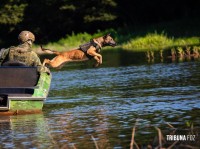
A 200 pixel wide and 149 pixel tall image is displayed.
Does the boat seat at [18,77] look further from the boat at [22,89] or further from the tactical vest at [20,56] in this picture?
the tactical vest at [20,56]

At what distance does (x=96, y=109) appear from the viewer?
55.8ft

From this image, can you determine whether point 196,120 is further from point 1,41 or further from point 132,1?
point 1,41

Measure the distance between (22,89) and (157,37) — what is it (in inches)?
1176

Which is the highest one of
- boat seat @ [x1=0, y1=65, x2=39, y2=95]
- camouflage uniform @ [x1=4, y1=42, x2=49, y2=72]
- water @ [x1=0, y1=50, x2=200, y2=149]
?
camouflage uniform @ [x1=4, y1=42, x2=49, y2=72]

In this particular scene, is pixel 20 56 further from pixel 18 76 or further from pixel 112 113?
pixel 112 113

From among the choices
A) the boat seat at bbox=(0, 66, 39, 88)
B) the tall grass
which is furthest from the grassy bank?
the boat seat at bbox=(0, 66, 39, 88)

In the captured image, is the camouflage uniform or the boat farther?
the camouflage uniform

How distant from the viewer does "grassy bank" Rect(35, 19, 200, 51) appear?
149 feet

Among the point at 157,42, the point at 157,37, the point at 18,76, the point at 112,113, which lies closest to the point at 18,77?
the point at 18,76

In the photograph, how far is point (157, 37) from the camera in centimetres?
4631

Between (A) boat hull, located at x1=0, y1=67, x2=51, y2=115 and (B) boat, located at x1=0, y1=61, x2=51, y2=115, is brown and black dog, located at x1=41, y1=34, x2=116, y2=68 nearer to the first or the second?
(B) boat, located at x1=0, y1=61, x2=51, y2=115

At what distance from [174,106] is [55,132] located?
346cm

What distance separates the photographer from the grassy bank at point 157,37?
45.4 meters

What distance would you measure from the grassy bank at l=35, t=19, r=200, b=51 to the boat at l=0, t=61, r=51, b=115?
2499 centimetres
